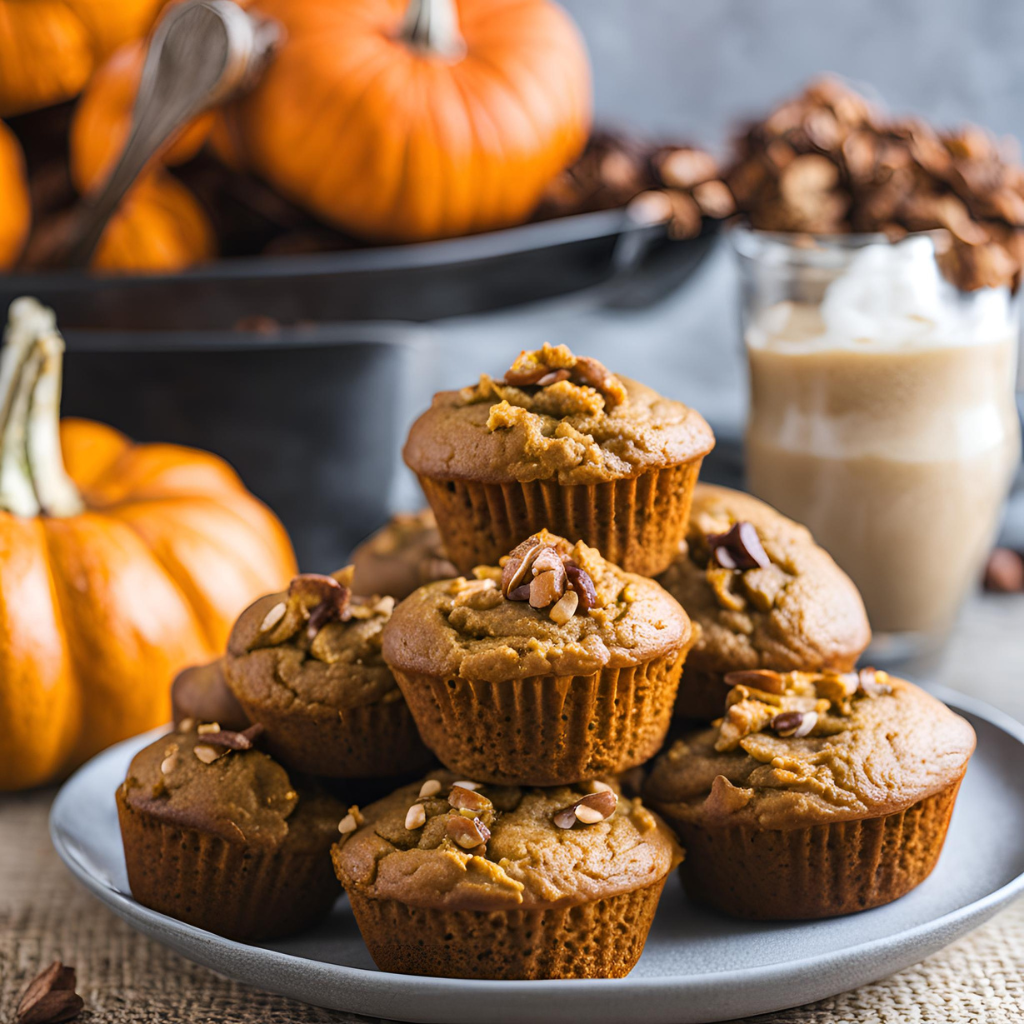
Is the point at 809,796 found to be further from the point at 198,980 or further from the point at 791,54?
the point at 791,54

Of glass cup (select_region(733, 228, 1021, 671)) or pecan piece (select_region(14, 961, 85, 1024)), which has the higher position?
glass cup (select_region(733, 228, 1021, 671))

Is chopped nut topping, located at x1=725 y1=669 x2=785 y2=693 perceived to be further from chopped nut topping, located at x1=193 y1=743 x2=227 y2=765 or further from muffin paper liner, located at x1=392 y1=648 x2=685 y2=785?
chopped nut topping, located at x1=193 y1=743 x2=227 y2=765

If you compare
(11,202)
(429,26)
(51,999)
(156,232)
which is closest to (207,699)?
(51,999)

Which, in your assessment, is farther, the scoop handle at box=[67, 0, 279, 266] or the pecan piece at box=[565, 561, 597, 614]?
the scoop handle at box=[67, 0, 279, 266]

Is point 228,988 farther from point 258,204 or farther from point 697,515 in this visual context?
point 258,204

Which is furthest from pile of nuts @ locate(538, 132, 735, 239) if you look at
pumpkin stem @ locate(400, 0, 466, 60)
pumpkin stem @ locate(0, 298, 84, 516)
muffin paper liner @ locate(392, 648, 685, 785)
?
muffin paper liner @ locate(392, 648, 685, 785)

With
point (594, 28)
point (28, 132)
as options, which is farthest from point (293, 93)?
point (594, 28)

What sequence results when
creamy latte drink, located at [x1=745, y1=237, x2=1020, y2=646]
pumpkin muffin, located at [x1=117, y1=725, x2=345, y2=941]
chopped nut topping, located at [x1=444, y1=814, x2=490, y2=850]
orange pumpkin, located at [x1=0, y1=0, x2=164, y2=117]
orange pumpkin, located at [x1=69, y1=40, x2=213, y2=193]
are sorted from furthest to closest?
orange pumpkin, located at [x1=0, y1=0, x2=164, y2=117], orange pumpkin, located at [x1=69, y1=40, x2=213, y2=193], creamy latte drink, located at [x1=745, y1=237, x2=1020, y2=646], pumpkin muffin, located at [x1=117, y1=725, x2=345, y2=941], chopped nut topping, located at [x1=444, y1=814, x2=490, y2=850]
